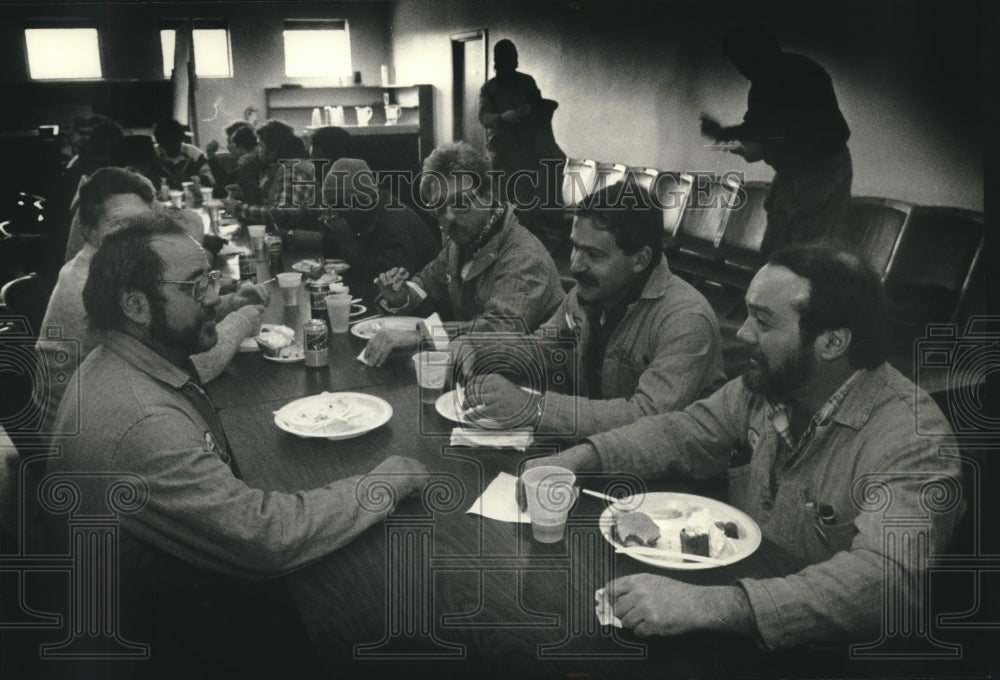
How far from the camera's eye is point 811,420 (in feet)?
5.29

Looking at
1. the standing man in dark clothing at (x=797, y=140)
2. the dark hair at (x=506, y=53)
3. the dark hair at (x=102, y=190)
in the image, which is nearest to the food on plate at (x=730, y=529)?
the standing man in dark clothing at (x=797, y=140)

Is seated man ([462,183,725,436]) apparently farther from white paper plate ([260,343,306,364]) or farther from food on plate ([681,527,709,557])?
white paper plate ([260,343,306,364])

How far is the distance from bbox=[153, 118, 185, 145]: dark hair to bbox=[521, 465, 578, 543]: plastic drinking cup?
6522 mm

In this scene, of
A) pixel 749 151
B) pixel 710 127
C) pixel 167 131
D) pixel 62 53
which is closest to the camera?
pixel 749 151

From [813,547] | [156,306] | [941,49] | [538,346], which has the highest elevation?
[941,49]

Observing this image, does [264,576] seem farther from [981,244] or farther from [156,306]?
[981,244]

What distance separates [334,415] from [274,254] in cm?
212

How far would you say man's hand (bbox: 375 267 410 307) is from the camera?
3.03 m

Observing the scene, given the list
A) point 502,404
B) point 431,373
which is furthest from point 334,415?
point 502,404

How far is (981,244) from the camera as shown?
2770 mm

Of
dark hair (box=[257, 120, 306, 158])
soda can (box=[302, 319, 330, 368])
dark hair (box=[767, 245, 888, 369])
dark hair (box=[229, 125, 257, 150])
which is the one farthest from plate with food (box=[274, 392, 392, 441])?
dark hair (box=[229, 125, 257, 150])

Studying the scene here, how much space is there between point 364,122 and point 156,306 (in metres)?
9.56

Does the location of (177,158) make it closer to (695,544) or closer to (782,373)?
(782,373)

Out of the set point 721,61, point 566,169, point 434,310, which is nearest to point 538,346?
point 434,310
